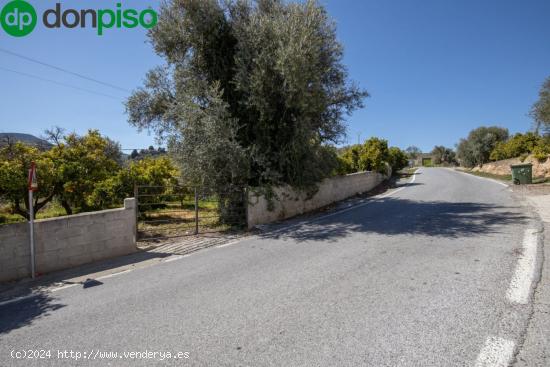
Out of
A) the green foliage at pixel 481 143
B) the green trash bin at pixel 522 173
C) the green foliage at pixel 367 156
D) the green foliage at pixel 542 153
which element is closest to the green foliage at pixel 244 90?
the green foliage at pixel 367 156

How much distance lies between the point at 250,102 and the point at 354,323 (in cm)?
849

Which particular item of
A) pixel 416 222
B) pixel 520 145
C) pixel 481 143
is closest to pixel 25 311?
pixel 416 222

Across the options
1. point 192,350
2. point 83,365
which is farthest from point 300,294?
point 83,365

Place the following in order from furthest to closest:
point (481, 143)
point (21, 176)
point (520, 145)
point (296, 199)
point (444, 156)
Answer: point (444, 156), point (481, 143), point (520, 145), point (296, 199), point (21, 176)

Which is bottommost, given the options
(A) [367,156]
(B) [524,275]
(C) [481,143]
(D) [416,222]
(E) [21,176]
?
(B) [524,275]

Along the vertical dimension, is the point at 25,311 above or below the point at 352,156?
below

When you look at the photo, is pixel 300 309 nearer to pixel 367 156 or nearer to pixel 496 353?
pixel 496 353

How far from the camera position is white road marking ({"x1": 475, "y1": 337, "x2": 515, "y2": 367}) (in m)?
2.62

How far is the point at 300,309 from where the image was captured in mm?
3812

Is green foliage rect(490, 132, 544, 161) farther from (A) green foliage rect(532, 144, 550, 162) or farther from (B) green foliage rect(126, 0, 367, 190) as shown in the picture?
(B) green foliage rect(126, 0, 367, 190)

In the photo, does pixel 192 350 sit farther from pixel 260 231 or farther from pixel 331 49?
pixel 331 49

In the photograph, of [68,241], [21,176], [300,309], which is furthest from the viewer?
[21,176]

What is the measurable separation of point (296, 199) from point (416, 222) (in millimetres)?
4689

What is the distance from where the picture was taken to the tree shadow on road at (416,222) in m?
7.82
